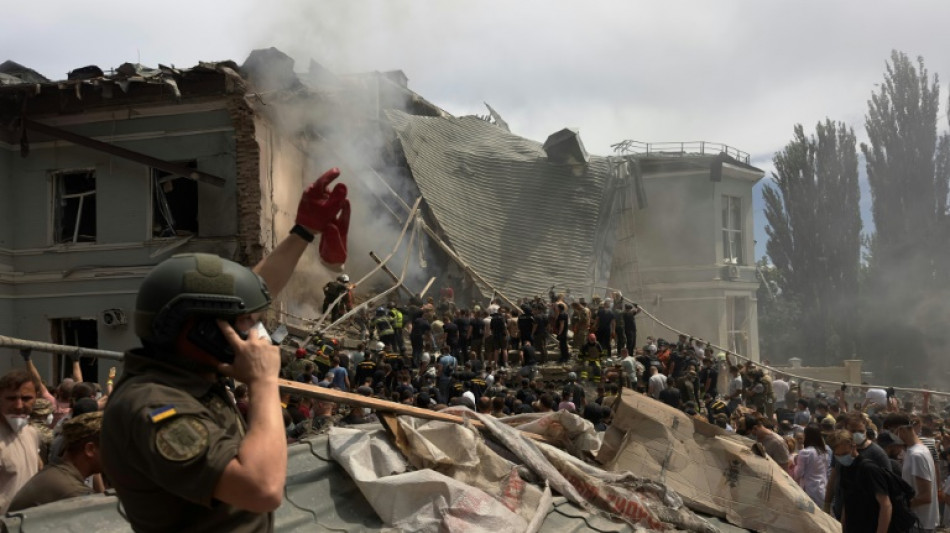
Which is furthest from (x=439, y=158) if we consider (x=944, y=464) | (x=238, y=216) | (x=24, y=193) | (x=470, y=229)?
(x=944, y=464)

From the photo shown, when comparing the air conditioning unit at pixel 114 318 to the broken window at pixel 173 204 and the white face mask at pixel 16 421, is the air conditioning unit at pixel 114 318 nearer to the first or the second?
→ the broken window at pixel 173 204

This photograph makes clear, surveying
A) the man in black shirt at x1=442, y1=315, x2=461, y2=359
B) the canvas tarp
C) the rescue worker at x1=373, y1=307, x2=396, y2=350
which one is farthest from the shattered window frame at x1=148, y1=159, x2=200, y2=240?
the canvas tarp

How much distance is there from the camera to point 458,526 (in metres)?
3.51

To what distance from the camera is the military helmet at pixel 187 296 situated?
7.15 feet

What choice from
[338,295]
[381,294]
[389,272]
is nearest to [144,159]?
[338,295]

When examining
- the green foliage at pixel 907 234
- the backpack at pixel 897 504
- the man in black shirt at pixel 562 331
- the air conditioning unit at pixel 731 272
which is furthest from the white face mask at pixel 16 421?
the green foliage at pixel 907 234

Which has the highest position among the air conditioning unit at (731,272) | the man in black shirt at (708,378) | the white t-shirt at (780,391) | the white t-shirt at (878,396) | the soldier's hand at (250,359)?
the air conditioning unit at (731,272)

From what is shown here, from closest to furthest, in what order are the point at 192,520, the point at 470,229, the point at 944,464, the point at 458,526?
the point at 192,520 < the point at 458,526 < the point at 944,464 < the point at 470,229

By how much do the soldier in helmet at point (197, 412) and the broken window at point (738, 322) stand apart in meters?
33.1

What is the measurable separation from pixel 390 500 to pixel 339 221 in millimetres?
1169

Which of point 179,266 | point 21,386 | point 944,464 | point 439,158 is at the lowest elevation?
point 944,464

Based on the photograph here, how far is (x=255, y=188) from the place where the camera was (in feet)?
64.4

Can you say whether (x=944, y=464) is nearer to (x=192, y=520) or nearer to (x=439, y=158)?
(x=192, y=520)

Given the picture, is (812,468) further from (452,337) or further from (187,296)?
(452,337)
